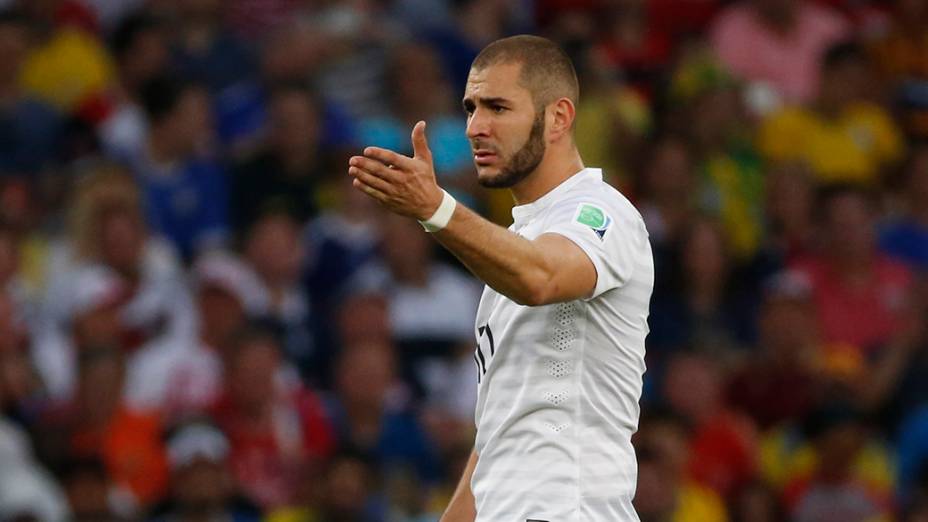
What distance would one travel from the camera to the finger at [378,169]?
452 cm

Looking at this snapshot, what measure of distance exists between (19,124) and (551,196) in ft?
18.9

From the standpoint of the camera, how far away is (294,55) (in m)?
11.2

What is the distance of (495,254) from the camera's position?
4656mm

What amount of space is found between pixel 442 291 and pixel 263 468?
1498 millimetres

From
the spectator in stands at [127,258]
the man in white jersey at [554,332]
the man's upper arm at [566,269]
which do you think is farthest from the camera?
the spectator in stands at [127,258]

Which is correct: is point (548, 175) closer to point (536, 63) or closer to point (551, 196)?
point (551, 196)

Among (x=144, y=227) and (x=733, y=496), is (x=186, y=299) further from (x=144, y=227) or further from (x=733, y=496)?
(x=733, y=496)

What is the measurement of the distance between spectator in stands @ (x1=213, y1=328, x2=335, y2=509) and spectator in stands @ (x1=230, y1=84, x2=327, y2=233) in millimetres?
1092

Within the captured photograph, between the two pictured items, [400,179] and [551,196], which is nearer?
[400,179]

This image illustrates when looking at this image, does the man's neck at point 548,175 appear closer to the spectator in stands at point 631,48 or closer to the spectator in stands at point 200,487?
the spectator in stands at point 200,487

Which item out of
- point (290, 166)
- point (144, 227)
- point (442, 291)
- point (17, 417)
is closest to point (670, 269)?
point (442, 291)

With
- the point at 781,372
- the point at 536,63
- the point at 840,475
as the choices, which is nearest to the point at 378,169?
the point at 536,63

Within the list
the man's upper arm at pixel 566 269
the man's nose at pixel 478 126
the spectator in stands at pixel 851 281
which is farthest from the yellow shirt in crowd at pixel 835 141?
the man's upper arm at pixel 566 269

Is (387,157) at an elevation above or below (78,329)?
above
